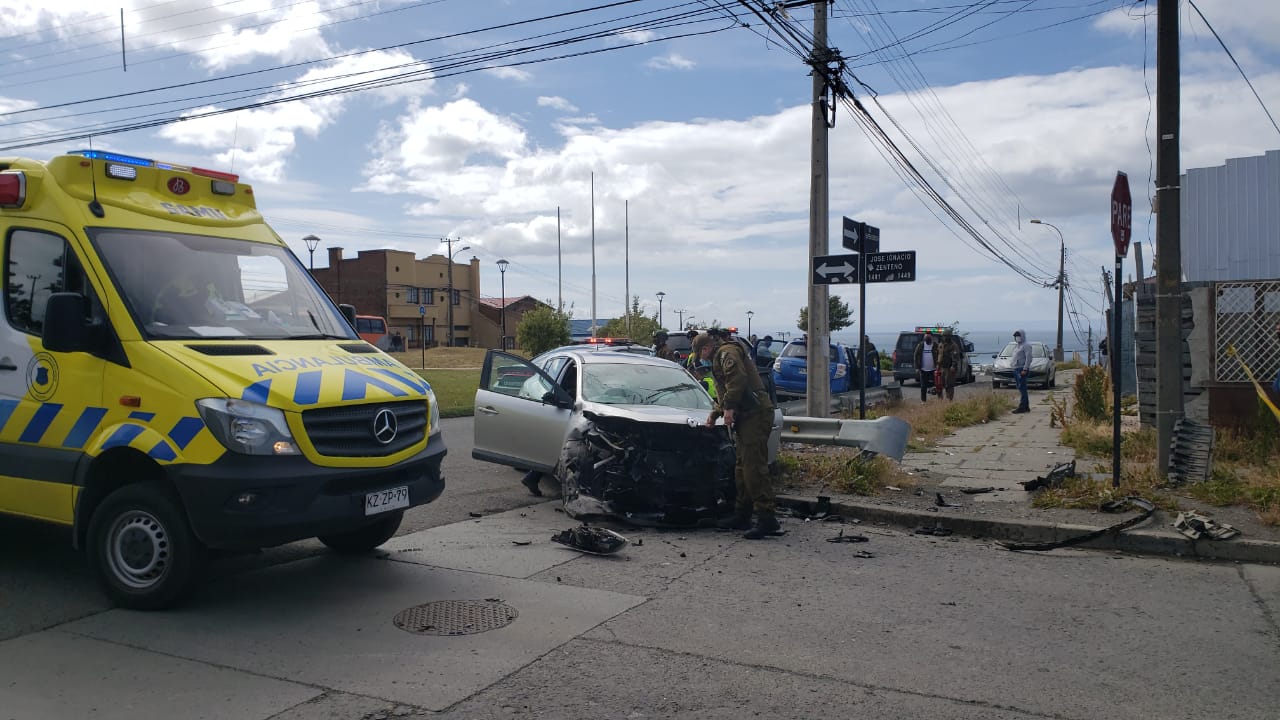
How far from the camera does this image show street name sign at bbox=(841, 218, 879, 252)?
11.6 metres

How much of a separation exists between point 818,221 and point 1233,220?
19.1 ft

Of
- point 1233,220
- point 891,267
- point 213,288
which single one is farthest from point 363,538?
point 1233,220

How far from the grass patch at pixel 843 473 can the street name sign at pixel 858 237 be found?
292cm

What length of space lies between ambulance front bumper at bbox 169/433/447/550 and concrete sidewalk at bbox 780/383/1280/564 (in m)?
4.77

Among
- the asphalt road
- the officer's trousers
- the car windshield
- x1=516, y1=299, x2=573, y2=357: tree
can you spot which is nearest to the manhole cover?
the asphalt road

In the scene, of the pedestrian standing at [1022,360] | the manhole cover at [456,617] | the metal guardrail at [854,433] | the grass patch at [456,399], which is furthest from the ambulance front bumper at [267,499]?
the pedestrian standing at [1022,360]

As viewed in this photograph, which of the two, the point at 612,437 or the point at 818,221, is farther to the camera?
the point at 818,221

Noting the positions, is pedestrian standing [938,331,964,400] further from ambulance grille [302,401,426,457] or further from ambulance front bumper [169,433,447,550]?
ambulance front bumper [169,433,447,550]

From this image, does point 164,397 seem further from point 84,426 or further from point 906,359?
point 906,359

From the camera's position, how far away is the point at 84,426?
5.40 meters

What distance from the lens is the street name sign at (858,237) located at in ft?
Answer: 38.0

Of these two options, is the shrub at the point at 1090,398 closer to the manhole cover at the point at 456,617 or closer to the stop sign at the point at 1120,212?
the stop sign at the point at 1120,212

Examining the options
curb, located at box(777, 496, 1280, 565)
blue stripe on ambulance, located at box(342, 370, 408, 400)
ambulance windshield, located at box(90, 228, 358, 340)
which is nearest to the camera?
blue stripe on ambulance, located at box(342, 370, 408, 400)

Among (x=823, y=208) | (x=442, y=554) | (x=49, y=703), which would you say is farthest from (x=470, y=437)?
(x=49, y=703)
